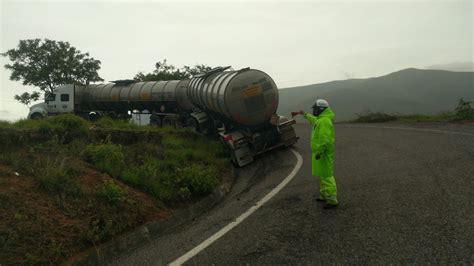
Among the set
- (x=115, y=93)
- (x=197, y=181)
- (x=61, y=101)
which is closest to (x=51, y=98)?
(x=61, y=101)

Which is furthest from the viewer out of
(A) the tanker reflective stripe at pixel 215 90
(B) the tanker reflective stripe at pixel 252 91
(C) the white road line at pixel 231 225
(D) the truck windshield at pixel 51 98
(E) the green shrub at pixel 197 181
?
(D) the truck windshield at pixel 51 98

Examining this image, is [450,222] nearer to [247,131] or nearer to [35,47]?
[247,131]

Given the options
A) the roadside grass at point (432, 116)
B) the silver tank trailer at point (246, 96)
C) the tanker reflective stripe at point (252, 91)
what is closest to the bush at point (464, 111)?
the roadside grass at point (432, 116)

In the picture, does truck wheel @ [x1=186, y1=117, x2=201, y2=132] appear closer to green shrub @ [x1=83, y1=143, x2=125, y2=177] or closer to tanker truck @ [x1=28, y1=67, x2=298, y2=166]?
tanker truck @ [x1=28, y1=67, x2=298, y2=166]

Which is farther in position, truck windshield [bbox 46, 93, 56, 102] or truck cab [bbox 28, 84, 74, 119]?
truck windshield [bbox 46, 93, 56, 102]

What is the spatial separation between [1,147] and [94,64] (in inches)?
1129

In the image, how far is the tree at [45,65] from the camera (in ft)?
100

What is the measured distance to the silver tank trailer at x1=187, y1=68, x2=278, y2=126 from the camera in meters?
10.3

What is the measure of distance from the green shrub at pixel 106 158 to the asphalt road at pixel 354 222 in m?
2.45

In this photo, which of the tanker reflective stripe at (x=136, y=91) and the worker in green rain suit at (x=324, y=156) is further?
the tanker reflective stripe at (x=136, y=91)

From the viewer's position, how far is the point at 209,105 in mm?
12570

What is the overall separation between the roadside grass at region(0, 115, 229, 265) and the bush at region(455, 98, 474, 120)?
41.5 ft

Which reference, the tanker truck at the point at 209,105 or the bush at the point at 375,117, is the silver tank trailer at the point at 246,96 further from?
the bush at the point at 375,117

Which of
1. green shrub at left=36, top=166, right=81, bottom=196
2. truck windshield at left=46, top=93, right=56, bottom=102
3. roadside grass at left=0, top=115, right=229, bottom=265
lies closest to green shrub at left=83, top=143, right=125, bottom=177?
roadside grass at left=0, top=115, right=229, bottom=265
